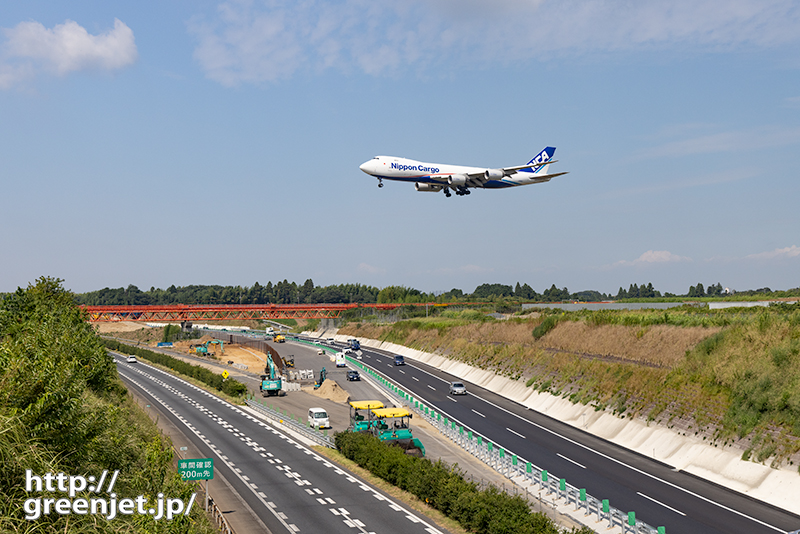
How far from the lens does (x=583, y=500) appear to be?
89.5ft

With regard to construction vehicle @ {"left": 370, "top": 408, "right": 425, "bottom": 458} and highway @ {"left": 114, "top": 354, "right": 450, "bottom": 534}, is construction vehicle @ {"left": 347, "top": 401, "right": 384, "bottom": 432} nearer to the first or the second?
construction vehicle @ {"left": 370, "top": 408, "right": 425, "bottom": 458}

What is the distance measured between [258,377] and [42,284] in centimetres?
3930

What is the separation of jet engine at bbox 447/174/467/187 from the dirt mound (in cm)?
2940

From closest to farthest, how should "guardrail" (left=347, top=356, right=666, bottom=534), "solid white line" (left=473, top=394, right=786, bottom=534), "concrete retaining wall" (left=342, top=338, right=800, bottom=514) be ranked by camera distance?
"guardrail" (left=347, top=356, right=666, bottom=534) < "solid white line" (left=473, top=394, right=786, bottom=534) < "concrete retaining wall" (left=342, top=338, right=800, bottom=514)

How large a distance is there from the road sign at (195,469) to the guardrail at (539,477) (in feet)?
53.7

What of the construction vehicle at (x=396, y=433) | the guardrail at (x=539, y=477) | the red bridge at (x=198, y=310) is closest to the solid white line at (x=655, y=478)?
the guardrail at (x=539, y=477)

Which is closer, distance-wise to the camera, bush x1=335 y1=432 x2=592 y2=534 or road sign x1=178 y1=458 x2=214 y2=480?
road sign x1=178 y1=458 x2=214 y2=480

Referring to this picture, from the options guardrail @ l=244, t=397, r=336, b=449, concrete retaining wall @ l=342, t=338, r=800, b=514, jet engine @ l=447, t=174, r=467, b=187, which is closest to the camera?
concrete retaining wall @ l=342, t=338, r=800, b=514

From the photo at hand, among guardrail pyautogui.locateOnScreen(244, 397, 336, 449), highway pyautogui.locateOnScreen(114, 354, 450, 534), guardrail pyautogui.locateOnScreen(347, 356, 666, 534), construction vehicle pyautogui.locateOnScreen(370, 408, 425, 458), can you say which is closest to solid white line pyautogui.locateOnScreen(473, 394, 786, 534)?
guardrail pyautogui.locateOnScreen(347, 356, 666, 534)

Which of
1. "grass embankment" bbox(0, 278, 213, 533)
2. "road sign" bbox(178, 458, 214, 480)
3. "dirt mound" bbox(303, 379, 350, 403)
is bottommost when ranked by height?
"dirt mound" bbox(303, 379, 350, 403)

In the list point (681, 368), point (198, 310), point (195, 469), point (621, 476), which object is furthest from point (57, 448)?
point (198, 310)

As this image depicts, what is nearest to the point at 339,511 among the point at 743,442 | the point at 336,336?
the point at 743,442

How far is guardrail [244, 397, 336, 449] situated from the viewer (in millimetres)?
44062

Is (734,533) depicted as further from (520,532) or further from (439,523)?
(439,523)
